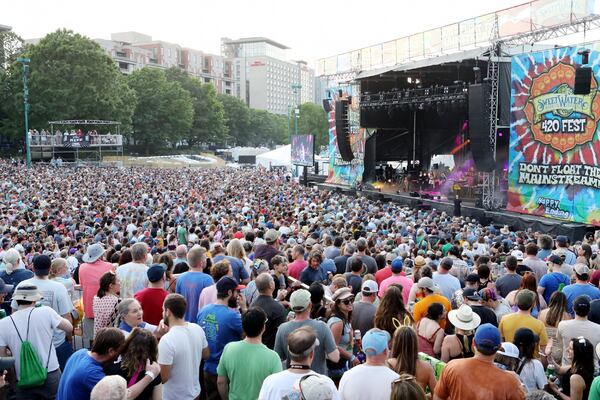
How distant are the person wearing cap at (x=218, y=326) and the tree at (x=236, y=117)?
86.1 meters

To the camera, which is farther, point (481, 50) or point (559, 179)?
point (481, 50)

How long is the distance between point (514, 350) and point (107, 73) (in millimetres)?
52129

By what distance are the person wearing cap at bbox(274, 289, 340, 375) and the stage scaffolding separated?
136ft

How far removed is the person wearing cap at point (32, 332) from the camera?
4105 millimetres

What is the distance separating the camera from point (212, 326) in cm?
436

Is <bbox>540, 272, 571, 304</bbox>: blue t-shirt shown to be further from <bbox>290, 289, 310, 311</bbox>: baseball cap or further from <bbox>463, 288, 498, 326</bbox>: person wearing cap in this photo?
<bbox>290, 289, 310, 311</bbox>: baseball cap

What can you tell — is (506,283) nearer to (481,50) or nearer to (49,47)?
(481,50)

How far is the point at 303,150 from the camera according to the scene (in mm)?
35656

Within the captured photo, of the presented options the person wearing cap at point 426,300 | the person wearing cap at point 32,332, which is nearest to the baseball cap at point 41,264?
the person wearing cap at point 32,332

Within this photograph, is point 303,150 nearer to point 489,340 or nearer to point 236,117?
point 489,340

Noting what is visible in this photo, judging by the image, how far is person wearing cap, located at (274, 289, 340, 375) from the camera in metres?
3.99

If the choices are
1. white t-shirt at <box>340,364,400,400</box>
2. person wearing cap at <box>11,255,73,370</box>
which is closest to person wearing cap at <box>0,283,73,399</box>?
person wearing cap at <box>11,255,73,370</box>

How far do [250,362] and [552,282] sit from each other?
4.14 metres

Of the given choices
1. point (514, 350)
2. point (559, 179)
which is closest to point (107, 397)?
point (514, 350)
